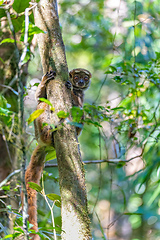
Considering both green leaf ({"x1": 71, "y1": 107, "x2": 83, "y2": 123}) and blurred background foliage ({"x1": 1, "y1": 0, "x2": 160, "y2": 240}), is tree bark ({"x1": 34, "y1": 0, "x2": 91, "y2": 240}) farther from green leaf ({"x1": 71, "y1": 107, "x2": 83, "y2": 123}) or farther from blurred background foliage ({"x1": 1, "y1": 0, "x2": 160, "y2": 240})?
blurred background foliage ({"x1": 1, "y1": 0, "x2": 160, "y2": 240})

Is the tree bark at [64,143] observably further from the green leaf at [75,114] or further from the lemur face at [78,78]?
the lemur face at [78,78]

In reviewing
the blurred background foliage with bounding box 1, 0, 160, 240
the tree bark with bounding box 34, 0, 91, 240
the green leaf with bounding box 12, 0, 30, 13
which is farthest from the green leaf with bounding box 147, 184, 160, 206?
the green leaf with bounding box 12, 0, 30, 13

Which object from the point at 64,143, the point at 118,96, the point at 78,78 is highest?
the point at 118,96

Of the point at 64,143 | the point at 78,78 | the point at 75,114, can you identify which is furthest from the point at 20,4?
the point at 78,78

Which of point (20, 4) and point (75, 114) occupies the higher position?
point (20, 4)

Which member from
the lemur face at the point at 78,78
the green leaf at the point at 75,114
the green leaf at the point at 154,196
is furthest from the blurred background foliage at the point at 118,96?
the green leaf at the point at 75,114

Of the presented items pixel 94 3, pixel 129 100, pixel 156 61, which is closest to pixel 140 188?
pixel 129 100

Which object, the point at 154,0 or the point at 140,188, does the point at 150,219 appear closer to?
the point at 140,188

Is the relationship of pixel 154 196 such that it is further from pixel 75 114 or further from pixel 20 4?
pixel 20 4

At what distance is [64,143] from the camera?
6.32ft

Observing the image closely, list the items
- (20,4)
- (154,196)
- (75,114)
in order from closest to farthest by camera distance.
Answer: (75,114) < (20,4) < (154,196)

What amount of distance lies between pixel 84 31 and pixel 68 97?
463cm

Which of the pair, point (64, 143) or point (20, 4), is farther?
point (20, 4)

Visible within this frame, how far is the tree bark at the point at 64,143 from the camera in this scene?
1735mm
